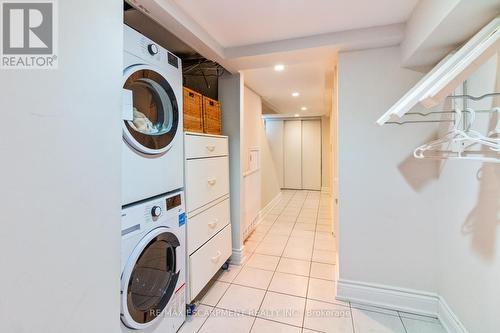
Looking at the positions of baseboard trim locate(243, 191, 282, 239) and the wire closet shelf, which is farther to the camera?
baseboard trim locate(243, 191, 282, 239)

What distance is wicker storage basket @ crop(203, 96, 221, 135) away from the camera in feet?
6.64

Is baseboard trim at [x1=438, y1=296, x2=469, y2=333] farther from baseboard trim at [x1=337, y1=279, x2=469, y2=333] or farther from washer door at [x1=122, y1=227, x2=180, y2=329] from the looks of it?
washer door at [x1=122, y1=227, x2=180, y2=329]

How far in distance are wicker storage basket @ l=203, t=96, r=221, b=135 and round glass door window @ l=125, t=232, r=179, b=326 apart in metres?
1.01

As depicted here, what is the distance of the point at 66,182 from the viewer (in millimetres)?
559

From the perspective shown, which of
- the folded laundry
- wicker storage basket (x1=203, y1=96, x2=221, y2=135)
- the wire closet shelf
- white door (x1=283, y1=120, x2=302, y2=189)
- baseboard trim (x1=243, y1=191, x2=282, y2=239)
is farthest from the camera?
white door (x1=283, y1=120, x2=302, y2=189)

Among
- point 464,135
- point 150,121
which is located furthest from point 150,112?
point 464,135

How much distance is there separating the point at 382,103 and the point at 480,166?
725 millimetres

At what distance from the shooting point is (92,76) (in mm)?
637

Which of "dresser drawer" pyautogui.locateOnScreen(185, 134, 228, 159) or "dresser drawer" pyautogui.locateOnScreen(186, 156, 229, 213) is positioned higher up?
"dresser drawer" pyautogui.locateOnScreen(185, 134, 228, 159)

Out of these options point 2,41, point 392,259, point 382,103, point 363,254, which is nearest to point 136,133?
point 2,41

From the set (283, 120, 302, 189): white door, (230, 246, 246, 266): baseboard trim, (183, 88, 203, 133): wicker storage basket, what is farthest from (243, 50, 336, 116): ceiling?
(283, 120, 302, 189): white door

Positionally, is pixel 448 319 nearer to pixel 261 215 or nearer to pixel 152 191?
pixel 152 191

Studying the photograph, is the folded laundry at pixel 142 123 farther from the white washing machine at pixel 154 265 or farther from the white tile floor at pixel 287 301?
the white tile floor at pixel 287 301

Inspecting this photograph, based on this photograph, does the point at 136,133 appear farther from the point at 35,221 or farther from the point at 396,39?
the point at 396,39
